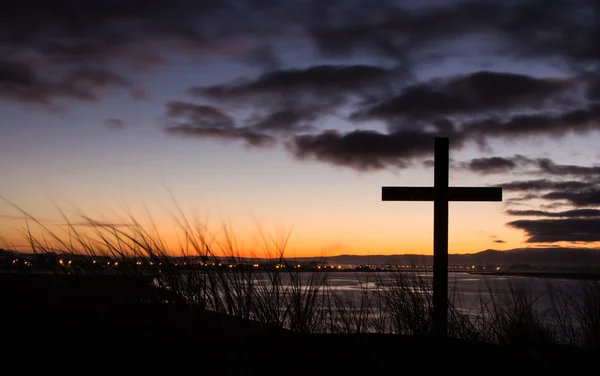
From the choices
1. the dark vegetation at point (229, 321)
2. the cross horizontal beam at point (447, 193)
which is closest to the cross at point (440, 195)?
the cross horizontal beam at point (447, 193)

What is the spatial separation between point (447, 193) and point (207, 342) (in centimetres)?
483

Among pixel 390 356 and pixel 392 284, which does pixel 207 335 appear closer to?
pixel 390 356

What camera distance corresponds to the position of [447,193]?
8.07 meters

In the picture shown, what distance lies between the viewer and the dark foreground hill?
4105mm

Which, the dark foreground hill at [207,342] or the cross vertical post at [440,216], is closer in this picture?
the dark foreground hill at [207,342]

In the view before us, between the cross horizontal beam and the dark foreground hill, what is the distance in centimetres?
290

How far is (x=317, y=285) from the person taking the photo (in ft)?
17.8

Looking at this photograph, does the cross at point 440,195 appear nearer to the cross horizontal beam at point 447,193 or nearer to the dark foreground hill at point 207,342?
the cross horizontal beam at point 447,193

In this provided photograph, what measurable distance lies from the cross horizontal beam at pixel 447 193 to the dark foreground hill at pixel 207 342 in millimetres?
2895

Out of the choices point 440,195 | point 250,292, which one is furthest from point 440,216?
point 250,292

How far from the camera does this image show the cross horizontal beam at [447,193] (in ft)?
26.5

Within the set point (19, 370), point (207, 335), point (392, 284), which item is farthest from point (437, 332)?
point (19, 370)

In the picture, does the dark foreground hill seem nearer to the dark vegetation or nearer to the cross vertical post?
the dark vegetation

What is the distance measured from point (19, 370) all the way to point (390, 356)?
2766 millimetres
